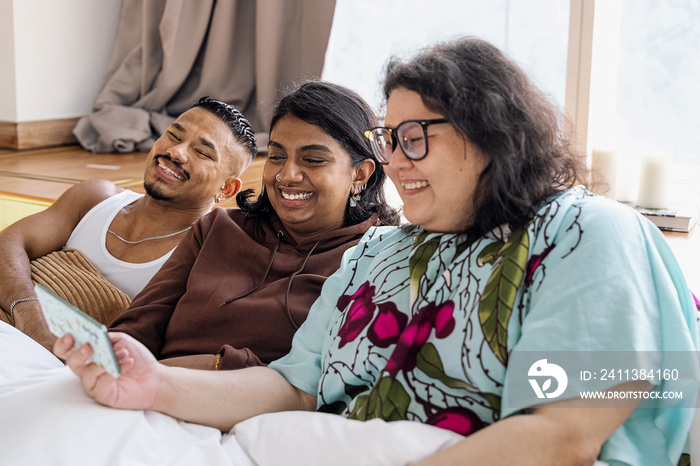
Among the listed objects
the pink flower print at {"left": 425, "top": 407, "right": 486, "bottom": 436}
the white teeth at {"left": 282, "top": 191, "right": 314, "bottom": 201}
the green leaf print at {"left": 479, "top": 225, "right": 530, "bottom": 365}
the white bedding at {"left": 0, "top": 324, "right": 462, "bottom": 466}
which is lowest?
the white bedding at {"left": 0, "top": 324, "right": 462, "bottom": 466}

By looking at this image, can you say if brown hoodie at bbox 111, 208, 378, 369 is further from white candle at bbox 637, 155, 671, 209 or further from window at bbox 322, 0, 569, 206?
window at bbox 322, 0, 569, 206

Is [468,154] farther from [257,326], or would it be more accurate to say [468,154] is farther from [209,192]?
[209,192]

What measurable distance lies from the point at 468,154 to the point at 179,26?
3.50 metres

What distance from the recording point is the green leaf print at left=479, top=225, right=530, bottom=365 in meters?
1.01

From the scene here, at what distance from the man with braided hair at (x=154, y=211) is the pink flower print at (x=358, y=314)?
3.30ft

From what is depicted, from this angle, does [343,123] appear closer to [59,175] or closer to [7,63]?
[59,175]

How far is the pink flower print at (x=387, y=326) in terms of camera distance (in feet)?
3.81

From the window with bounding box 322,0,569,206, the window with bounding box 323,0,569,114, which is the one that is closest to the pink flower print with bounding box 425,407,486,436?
the window with bounding box 322,0,569,206

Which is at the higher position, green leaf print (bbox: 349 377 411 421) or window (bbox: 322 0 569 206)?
window (bbox: 322 0 569 206)

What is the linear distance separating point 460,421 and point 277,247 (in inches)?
31.0

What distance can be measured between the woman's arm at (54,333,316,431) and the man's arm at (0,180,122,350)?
2.60ft

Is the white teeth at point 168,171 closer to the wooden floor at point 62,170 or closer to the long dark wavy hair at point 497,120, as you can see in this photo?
the wooden floor at point 62,170

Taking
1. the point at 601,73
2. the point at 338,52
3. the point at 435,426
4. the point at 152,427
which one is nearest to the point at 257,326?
the point at 152,427

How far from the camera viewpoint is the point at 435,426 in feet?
3.44
